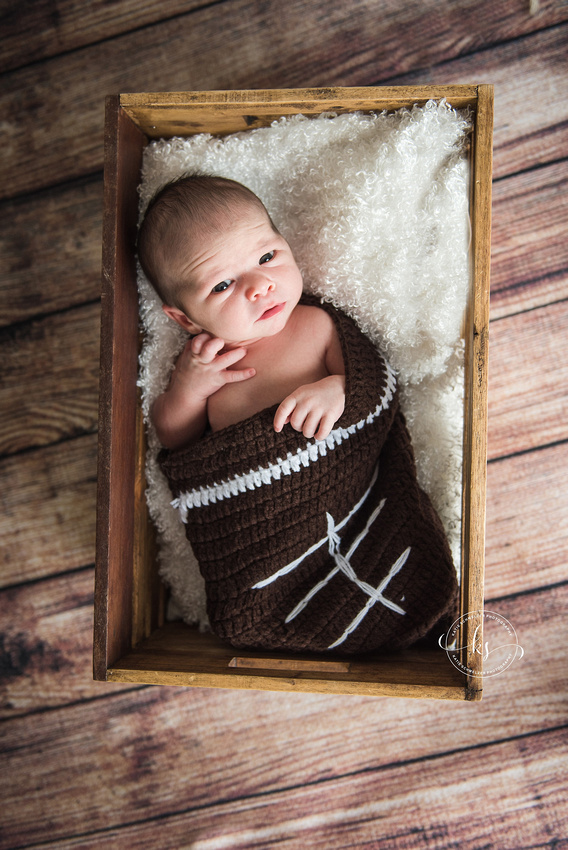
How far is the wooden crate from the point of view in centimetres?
75

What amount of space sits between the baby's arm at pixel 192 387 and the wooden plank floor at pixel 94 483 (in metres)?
0.26

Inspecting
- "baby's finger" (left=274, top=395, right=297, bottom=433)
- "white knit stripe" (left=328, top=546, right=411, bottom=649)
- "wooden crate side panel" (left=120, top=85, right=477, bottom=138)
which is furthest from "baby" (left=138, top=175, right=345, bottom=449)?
"white knit stripe" (left=328, top=546, right=411, bottom=649)

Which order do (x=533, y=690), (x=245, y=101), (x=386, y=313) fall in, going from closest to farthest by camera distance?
(x=245, y=101), (x=386, y=313), (x=533, y=690)

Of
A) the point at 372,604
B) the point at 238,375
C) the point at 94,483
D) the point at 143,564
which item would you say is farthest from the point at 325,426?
the point at 94,483

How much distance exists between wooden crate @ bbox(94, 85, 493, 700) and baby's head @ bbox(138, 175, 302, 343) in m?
0.08

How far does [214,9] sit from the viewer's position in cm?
106

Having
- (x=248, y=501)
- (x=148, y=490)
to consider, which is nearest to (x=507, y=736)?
(x=248, y=501)

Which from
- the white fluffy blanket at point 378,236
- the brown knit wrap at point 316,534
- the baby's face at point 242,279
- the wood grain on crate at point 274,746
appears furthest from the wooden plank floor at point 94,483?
the baby's face at point 242,279

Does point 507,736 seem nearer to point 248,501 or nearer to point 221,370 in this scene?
point 248,501

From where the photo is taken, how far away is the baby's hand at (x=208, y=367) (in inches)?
33.7

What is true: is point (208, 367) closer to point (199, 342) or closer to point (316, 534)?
point (199, 342)

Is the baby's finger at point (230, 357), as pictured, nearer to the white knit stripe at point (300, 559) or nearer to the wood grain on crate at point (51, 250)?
the white knit stripe at point (300, 559)

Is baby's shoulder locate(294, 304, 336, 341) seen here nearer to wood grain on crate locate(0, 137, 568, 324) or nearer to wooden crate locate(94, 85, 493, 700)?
wooden crate locate(94, 85, 493, 700)

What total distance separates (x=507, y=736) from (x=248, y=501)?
69 cm
